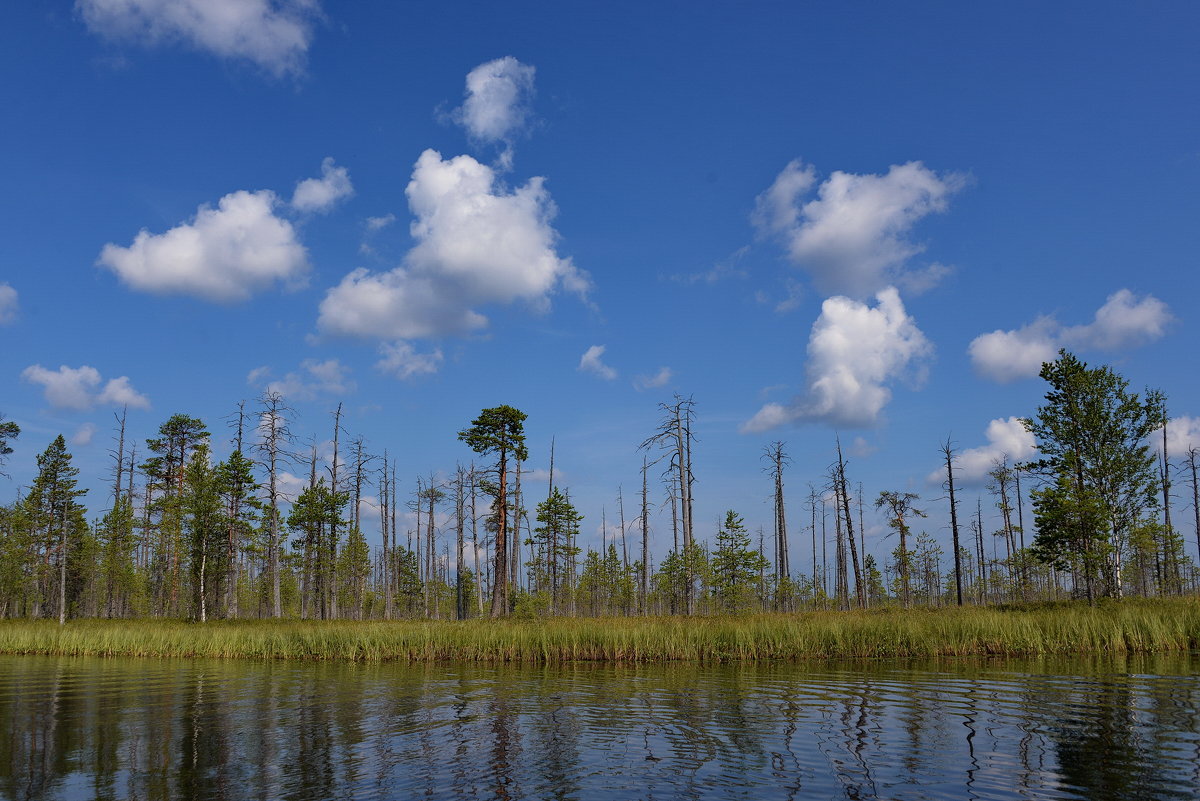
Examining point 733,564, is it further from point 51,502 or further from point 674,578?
point 51,502

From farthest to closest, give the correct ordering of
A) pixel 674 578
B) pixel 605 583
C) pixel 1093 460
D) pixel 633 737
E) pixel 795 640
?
pixel 605 583, pixel 674 578, pixel 1093 460, pixel 795 640, pixel 633 737

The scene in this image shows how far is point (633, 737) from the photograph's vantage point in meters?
8.52

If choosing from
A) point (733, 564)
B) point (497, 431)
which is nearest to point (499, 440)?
point (497, 431)

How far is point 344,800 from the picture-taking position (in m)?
6.05

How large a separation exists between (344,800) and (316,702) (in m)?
6.87

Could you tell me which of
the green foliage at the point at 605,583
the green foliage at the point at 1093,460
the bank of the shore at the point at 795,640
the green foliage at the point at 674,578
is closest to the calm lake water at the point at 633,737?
the bank of the shore at the point at 795,640

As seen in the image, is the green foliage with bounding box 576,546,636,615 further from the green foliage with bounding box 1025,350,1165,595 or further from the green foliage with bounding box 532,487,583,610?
the green foliage with bounding box 1025,350,1165,595

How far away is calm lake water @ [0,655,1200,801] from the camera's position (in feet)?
21.0

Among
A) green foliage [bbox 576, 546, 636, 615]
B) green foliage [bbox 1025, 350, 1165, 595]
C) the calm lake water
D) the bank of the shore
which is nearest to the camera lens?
the calm lake water

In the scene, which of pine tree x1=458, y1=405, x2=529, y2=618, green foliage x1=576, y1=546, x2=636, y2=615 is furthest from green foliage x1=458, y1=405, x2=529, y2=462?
green foliage x1=576, y1=546, x2=636, y2=615

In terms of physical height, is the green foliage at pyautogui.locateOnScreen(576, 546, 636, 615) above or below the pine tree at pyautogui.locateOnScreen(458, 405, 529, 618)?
below

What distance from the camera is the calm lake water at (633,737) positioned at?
21.0 feet

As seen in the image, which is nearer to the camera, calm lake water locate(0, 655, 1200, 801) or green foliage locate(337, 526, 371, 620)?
calm lake water locate(0, 655, 1200, 801)

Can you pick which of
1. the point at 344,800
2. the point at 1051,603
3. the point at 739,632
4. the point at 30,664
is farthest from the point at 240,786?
the point at 1051,603
